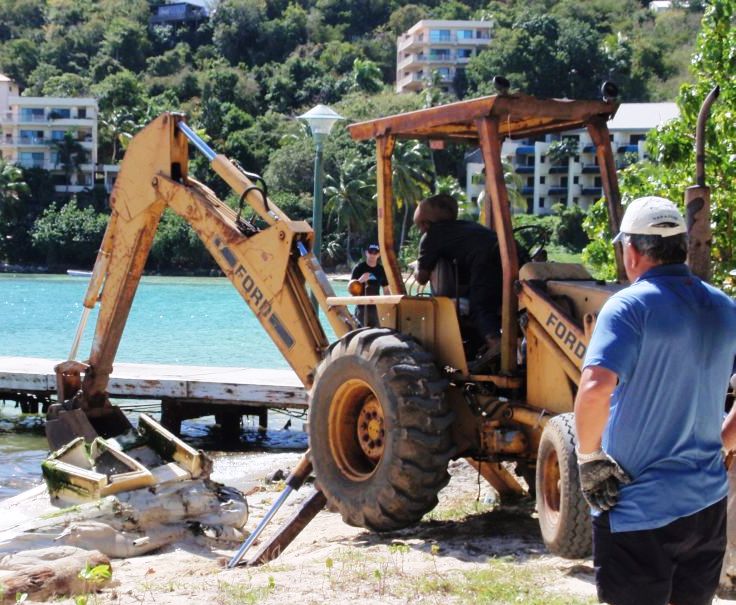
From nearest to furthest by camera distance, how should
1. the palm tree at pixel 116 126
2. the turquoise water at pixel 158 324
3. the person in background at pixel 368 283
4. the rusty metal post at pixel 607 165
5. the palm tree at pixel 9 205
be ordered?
the rusty metal post at pixel 607 165 < the person in background at pixel 368 283 < the turquoise water at pixel 158 324 < the palm tree at pixel 9 205 < the palm tree at pixel 116 126

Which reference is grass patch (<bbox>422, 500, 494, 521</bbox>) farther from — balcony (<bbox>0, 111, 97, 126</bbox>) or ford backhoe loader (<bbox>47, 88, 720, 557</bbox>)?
balcony (<bbox>0, 111, 97, 126</bbox>)

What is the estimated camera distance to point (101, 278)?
11.9m

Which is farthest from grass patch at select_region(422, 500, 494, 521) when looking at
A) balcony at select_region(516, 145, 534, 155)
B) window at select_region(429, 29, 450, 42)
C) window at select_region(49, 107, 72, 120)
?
window at select_region(429, 29, 450, 42)

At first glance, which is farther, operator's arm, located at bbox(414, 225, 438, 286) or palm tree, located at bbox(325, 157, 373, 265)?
palm tree, located at bbox(325, 157, 373, 265)

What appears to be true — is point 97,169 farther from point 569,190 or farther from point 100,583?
point 100,583

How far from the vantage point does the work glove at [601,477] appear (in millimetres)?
3975

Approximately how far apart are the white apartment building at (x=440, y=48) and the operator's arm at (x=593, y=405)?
134m

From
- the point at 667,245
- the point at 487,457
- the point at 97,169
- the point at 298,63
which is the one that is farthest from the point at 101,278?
the point at 298,63

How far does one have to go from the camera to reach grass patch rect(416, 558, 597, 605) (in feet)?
19.7

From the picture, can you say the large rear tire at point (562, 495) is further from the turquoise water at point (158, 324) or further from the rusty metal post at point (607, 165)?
the turquoise water at point (158, 324)

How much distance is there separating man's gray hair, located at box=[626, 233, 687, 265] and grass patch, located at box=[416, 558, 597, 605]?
236 cm

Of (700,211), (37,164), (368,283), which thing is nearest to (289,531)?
(368,283)

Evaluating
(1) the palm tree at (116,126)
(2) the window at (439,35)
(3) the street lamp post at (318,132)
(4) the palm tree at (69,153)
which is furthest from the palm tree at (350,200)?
(2) the window at (439,35)

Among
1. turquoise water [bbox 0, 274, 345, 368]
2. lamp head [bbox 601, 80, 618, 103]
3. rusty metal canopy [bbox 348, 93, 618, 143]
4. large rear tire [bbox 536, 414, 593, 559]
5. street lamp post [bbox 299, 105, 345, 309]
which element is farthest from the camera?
turquoise water [bbox 0, 274, 345, 368]
